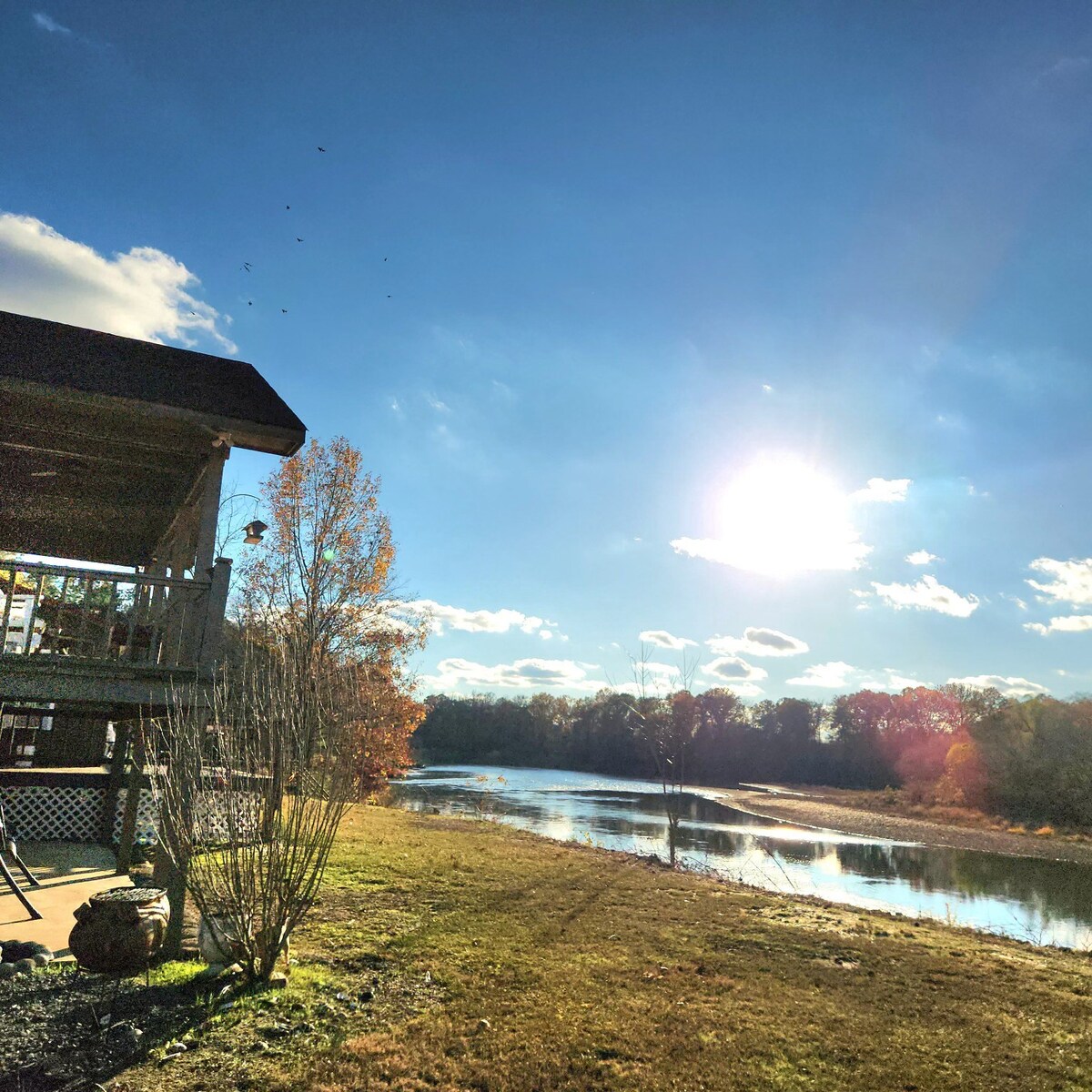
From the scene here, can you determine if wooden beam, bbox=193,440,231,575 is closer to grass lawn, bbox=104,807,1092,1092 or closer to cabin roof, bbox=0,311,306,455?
cabin roof, bbox=0,311,306,455

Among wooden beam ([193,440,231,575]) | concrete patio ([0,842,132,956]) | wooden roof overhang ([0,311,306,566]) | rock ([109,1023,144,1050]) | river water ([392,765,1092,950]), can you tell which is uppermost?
wooden roof overhang ([0,311,306,566])

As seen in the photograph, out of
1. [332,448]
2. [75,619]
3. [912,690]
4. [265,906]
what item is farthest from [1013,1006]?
[912,690]

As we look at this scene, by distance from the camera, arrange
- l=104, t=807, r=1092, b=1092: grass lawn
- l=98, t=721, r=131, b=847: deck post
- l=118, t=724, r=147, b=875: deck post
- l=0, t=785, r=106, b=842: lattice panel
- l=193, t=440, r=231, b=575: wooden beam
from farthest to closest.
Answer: l=98, t=721, r=131, b=847: deck post, l=0, t=785, r=106, b=842: lattice panel, l=118, t=724, r=147, b=875: deck post, l=193, t=440, r=231, b=575: wooden beam, l=104, t=807, r=1092, b=1092: grass lawn

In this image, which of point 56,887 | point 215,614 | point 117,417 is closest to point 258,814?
point 215,614

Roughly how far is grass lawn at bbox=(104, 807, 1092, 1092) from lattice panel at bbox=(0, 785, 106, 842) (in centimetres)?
421

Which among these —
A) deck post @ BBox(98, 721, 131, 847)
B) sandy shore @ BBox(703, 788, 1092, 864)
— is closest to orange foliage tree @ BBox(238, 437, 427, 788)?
deck post @ BBox(98, 721, 131, 847)

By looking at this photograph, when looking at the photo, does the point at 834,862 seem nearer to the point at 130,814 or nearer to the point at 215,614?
the point at 130,814

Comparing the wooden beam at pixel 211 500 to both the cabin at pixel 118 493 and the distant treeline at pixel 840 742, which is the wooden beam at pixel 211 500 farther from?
the distant treeline at pixel 840 742

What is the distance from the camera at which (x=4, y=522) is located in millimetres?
10469

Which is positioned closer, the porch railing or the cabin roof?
the porch railing

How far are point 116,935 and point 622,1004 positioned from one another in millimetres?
4002

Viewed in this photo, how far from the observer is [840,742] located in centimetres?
7181

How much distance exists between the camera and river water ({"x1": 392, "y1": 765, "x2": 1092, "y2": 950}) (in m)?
15.4

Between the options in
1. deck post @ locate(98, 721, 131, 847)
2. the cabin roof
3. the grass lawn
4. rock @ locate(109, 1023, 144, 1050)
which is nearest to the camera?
rock @ locate(109, 1023, 144, 1050)
